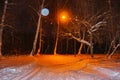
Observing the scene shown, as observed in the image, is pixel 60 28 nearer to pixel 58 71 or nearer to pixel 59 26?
pixel 59 26

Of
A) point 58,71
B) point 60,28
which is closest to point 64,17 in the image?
point 60,28

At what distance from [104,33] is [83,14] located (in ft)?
15.8

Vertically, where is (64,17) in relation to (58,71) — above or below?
above

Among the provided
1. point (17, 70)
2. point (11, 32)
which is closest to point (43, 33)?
point (11, 32)

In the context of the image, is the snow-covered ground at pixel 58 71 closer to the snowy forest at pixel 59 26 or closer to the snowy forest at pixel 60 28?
the snowy forest at pixel 60 28

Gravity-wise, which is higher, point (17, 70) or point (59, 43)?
point (59, 43)

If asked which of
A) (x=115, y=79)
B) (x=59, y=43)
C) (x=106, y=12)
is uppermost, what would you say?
(x=106, y=12)

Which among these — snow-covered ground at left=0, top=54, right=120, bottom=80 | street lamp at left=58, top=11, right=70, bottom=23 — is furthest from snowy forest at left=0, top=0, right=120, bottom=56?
snow-covered ground at left=0, top=54, right=120, bottom=80

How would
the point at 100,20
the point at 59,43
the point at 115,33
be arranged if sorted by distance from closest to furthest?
the point at 115,33 < the point at 100,20 < the point at 59,43

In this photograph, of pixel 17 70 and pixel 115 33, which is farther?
pixel 115 33

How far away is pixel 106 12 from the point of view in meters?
Answer: 37.8

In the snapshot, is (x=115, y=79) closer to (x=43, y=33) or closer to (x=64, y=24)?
(x=64, y=24)

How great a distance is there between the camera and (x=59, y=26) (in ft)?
156

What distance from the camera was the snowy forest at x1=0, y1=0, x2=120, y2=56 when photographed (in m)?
Answer: 36.3
